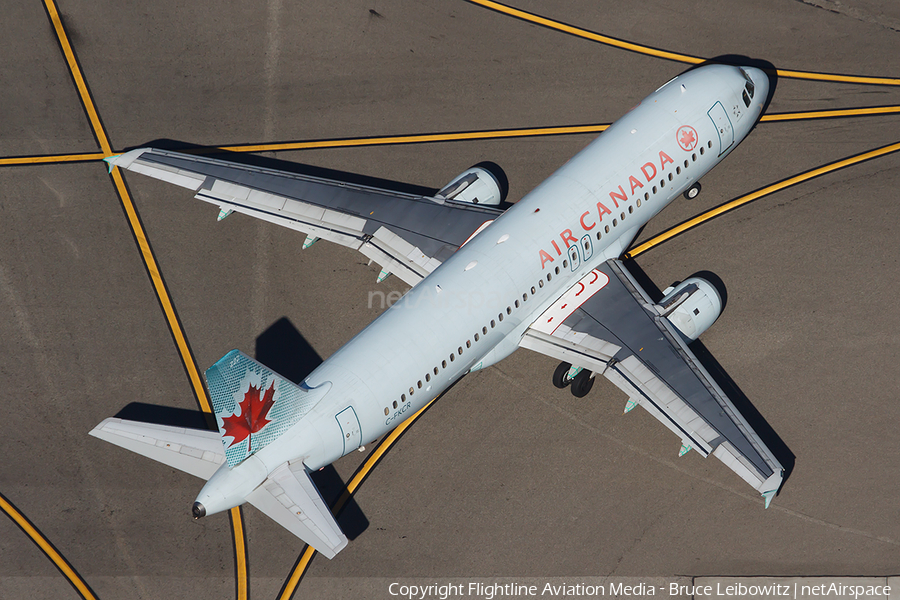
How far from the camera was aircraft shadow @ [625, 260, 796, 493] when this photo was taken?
2866 centimetres

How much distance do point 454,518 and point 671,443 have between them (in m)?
8.67

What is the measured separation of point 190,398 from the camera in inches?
1174

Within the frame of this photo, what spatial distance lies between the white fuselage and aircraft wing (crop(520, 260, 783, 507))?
81cm

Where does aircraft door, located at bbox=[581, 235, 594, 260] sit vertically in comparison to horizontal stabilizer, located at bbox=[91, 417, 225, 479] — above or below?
below

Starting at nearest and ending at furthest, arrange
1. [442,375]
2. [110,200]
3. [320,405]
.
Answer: [320,405], [442,375], [110,200]

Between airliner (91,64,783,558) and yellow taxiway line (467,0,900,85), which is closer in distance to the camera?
airliner (91,64,783,558)

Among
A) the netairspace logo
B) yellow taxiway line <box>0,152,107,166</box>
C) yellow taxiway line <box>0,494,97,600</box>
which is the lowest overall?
the netairspace logo

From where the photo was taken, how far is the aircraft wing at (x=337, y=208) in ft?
98.4

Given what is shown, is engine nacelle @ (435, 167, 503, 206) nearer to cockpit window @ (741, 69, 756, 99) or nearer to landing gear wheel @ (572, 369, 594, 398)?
landing gear wheel @ (572, 369, 594, 398)

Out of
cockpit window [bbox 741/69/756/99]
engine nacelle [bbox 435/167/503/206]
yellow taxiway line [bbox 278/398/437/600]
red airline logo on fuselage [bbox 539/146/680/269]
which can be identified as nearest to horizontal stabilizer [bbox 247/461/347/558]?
yellow taxiway line [bbox 278/398/437/600]

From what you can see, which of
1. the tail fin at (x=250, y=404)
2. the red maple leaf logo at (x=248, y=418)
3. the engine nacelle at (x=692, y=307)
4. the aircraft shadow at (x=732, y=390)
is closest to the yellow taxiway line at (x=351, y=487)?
the tail fin at (x=250, y=404)

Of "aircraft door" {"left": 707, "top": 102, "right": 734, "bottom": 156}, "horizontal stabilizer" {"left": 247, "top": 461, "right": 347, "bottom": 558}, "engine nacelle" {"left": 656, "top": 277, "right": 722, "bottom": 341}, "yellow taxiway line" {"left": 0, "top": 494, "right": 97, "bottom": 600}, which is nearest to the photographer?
"horizontal stabilizer" {"left": 247, "top": 461, "right": 347, "bottom": 558}

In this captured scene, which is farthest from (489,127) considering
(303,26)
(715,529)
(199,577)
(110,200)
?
(199,577)

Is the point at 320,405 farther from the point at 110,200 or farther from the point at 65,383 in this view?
the point at 110,200
